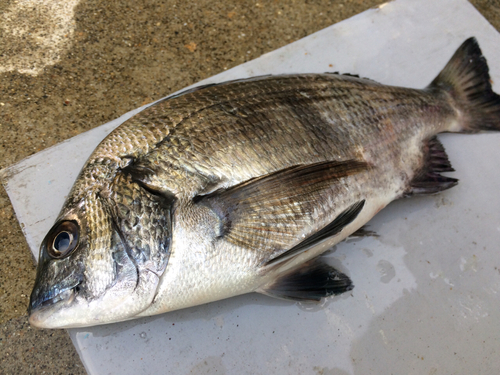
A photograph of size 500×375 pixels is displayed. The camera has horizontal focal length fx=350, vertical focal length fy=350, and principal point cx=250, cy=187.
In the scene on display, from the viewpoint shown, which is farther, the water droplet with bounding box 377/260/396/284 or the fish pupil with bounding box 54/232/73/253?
the water droplet with bounding box 377/260/396/284

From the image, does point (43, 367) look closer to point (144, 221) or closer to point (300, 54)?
point (144, 221)

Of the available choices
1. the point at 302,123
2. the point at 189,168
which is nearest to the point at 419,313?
the point at 302,123

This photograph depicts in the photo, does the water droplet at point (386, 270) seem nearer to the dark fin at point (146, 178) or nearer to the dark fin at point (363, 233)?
the dark fin at point (363, 233)

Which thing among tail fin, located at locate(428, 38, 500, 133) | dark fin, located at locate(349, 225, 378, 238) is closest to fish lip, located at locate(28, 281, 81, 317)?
dark fin, located at locate(349, 225, 378, 238)

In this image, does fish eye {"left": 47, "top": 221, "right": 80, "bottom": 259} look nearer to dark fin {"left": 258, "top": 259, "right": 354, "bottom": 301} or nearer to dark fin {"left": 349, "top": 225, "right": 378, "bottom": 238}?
dark fin {"left": 258, "top": 259, "right": 354, "bottom": 301}

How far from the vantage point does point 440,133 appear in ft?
6.89

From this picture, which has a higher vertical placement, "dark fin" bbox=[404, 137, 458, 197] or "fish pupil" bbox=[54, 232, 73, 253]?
"dark fin" bbox=[404, 137, 458, 197]

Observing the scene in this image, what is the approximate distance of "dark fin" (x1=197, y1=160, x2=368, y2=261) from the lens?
1.37m

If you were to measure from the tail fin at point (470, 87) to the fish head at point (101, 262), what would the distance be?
180cm

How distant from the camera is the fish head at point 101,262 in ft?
4.01

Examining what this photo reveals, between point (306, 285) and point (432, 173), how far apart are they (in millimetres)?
947

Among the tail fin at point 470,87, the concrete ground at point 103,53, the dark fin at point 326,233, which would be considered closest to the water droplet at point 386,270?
the dark fin at point 326,233

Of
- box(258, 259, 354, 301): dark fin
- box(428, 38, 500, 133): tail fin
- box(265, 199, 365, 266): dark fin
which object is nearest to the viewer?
box(265, 199, 365, 266): dark fin

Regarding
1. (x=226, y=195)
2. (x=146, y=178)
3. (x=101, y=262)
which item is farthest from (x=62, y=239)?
(x=226, y=195)
